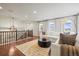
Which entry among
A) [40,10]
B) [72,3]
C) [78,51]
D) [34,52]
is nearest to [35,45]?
[34,52]

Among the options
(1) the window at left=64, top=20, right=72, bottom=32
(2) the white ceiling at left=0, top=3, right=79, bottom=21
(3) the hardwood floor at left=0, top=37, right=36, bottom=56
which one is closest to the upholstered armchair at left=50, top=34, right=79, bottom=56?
(1) the window at left=64, top=20, right=72, bottom=32

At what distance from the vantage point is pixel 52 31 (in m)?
1.85

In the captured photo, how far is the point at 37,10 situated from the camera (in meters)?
1.76

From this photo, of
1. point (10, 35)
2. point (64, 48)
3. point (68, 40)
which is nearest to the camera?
point (64, 48)

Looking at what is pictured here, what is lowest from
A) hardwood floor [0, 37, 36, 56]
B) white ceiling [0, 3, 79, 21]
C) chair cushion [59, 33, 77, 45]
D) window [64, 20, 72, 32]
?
hardwood floor [0, 37, 36, 56]

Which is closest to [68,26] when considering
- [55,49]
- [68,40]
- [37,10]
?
[68,40]

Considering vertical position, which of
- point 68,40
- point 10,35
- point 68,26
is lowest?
point 68,40

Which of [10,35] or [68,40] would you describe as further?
[68,40]

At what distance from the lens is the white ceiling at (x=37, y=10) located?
5.60 ft

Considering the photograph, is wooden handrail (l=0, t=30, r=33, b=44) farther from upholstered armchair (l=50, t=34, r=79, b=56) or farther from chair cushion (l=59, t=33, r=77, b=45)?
chair cushion (l=59, t=33, r=77, b=45)

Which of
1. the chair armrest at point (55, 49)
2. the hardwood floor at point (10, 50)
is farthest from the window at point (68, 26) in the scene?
the hardwood floor at point (10, 50)

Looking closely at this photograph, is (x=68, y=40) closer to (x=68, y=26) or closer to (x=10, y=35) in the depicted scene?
(x=68, y=26)

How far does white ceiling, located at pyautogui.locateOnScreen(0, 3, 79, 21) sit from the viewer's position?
5.60 feet

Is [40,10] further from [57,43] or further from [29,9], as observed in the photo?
[57,43]
